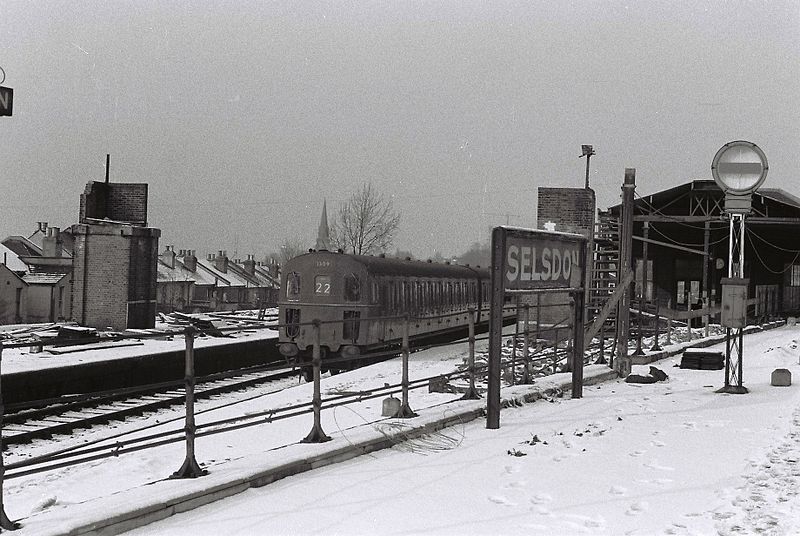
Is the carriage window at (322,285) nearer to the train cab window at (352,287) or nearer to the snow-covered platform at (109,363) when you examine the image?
the train cab window at (352,287)

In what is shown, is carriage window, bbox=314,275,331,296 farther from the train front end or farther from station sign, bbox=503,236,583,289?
station sign, bbox=503,236,583,289

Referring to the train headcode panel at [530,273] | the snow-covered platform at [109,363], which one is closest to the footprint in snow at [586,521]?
the train headcode panel at [530,273]

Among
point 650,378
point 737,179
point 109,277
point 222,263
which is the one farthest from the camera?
point 222,263

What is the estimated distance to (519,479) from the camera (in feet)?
19.6

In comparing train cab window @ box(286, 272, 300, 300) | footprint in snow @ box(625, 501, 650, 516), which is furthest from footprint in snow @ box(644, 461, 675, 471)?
train cab window @ box(286, 272, 300, 300)

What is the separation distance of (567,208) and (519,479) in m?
15.9

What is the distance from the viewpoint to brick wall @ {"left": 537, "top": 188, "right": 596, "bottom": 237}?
69.4 ft

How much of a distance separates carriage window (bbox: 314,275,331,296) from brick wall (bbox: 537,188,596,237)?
5.55m

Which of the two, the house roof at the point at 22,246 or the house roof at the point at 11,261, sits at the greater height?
the house roof at the point at 22,246

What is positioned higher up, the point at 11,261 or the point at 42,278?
the point at 11,261

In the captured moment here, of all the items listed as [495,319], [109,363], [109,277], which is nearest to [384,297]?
[109,363]

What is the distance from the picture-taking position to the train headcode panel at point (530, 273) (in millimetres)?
8055

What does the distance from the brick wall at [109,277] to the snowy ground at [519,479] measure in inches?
707

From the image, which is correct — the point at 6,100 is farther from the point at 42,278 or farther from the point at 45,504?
the point at 42,278
